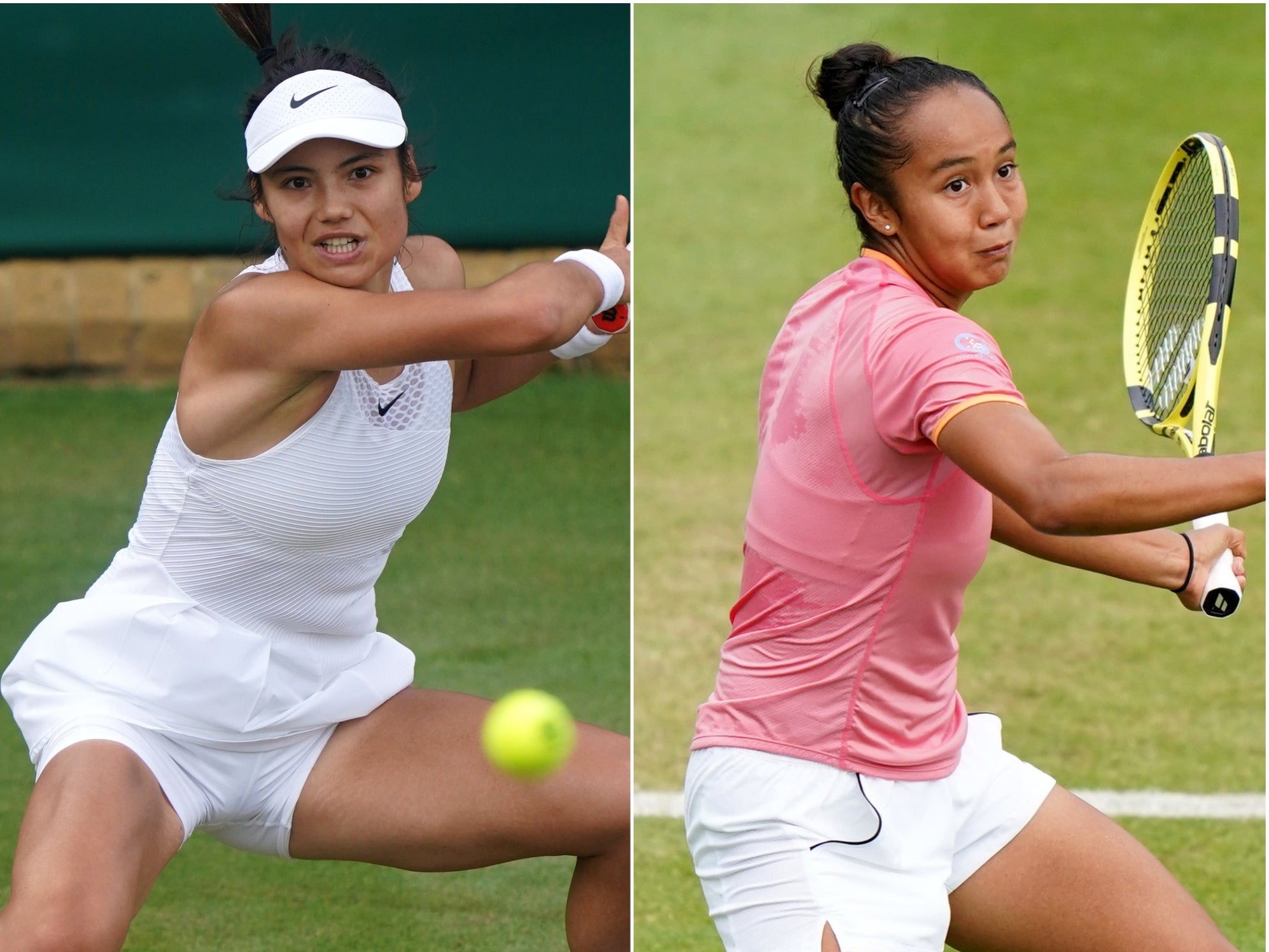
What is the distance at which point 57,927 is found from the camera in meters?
2.39

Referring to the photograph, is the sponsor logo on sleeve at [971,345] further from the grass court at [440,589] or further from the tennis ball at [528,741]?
the grass court at [440,589]

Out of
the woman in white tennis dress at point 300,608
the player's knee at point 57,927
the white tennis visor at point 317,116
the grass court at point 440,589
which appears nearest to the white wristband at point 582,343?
the woman in white tennis dress at point 300,608

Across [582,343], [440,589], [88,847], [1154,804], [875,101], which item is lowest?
[1154,804]

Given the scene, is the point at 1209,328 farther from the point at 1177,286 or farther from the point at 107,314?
the point at 107,314

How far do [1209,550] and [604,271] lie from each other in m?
0.97

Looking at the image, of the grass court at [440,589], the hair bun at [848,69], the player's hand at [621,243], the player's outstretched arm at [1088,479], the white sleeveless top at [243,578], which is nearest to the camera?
the player's outstretched arm at [1088,479]

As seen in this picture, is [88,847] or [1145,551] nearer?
[88,847]

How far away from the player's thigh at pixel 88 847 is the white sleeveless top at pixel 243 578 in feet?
0.35

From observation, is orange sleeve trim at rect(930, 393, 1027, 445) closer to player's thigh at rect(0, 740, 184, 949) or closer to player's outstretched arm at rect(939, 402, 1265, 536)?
player's outstretched arm at rect(939, 402, 1265, 536)

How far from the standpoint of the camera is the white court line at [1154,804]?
4219 mm

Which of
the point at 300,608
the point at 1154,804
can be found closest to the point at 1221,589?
the point at 300,608

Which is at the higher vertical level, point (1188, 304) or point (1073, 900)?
point (1188, 304)

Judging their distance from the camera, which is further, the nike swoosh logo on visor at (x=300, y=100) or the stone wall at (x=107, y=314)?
the stone wall at (x=107, y=314)

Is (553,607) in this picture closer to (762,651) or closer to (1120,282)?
(762,651)
